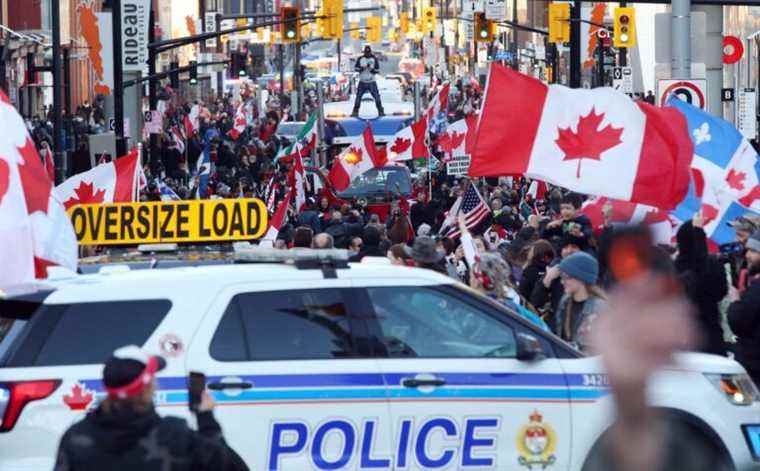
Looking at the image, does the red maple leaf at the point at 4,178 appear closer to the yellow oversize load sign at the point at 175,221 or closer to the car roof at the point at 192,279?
the car roof at the point at 192,279

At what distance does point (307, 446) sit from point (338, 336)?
1.93 feet

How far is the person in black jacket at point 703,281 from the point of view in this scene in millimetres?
12062

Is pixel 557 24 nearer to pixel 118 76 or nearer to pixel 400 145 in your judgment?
pixel 118 76

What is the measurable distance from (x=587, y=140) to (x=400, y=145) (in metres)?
14.9

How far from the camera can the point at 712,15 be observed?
24.2 m

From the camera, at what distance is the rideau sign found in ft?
117

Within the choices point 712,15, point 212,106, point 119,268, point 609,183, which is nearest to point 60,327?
point 119,268

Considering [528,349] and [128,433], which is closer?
[128,433]

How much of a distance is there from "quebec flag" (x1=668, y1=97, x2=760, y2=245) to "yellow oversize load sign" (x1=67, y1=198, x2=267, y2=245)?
359 cm

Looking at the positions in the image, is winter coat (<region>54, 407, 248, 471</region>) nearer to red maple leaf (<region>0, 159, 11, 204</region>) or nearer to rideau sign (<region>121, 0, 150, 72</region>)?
red maple leaf (<region>0, 159, 11, 204</region>)

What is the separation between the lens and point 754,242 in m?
11.2

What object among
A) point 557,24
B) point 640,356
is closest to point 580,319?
point 640,356

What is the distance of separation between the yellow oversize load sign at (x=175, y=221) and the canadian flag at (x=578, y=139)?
8.04 ft

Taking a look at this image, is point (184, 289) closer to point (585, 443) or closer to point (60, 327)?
point (60, 327)
